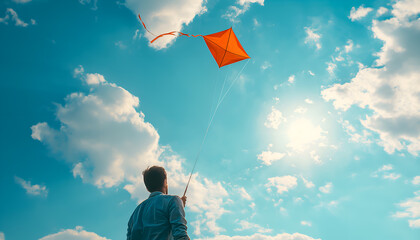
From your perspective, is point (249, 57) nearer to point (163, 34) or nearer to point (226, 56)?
point (226, 56)

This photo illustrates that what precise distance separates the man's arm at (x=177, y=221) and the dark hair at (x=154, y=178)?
45 centimetres

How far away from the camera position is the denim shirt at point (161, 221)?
9.29 feet

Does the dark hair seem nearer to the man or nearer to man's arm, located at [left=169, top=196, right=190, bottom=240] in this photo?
the man

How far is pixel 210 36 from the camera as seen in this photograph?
11805 mm

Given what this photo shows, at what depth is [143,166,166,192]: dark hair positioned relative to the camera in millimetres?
3351

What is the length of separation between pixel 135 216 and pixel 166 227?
551 mm

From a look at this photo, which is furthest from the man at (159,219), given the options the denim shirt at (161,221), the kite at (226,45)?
the kite at (226,45)

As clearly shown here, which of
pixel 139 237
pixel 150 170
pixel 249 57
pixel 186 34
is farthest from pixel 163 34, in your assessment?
pixel 139 237

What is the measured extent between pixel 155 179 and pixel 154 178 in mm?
20

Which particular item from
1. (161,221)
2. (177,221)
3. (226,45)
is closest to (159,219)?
(161,221)

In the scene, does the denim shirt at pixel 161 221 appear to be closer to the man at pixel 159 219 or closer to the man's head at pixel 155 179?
the man at pixel 159 219

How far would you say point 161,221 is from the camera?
2963 millimetres

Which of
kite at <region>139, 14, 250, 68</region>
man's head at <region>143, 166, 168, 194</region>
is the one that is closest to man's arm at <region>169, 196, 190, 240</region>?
man's head at <region>143, 166, 168, 194</region>

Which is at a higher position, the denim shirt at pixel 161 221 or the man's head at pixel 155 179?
the man's head at pixel 155 179
